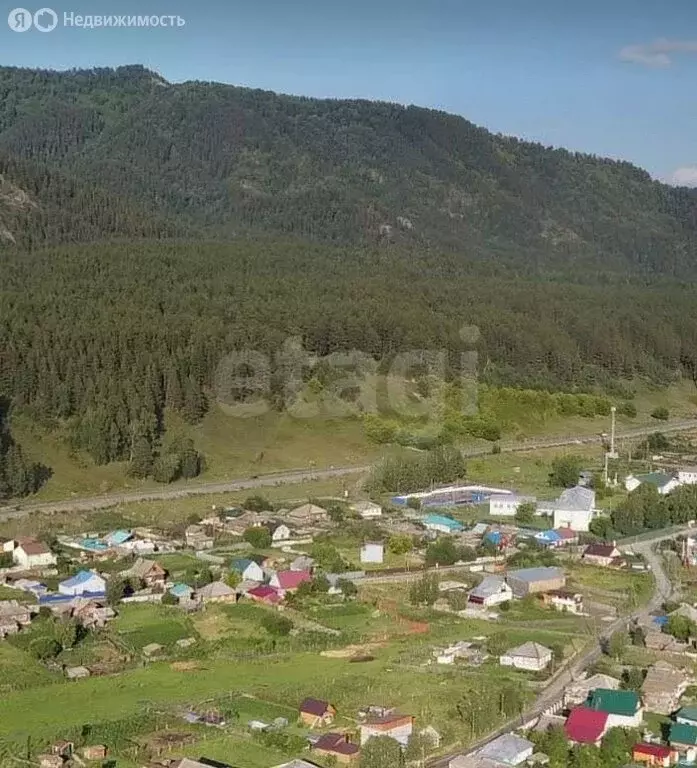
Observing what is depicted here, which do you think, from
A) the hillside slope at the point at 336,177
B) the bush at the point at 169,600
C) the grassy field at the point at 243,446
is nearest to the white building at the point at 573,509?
the grassy field at the point at 243,446

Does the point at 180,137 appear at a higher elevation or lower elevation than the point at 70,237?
higher

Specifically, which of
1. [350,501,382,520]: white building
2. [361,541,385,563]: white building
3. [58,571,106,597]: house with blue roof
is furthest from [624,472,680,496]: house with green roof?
[58,571,106,597]: house with blue roof

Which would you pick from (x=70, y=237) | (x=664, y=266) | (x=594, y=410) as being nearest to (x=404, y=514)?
(x=594, y=410)

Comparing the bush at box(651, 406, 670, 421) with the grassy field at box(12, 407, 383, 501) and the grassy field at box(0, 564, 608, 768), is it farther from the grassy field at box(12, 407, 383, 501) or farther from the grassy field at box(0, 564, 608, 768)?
the grassy field at box(0, 564, 608, 768)

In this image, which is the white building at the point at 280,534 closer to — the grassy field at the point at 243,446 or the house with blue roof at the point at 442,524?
the house with blue roof at the point at 442,524

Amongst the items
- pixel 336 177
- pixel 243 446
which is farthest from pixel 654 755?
pixel 336 177

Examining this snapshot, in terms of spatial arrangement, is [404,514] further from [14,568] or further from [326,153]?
[326,153]
